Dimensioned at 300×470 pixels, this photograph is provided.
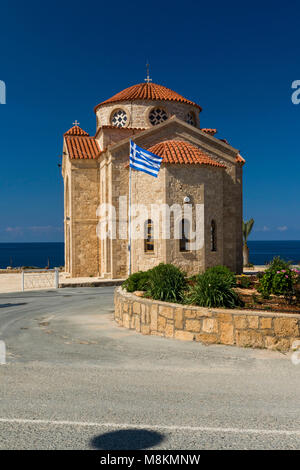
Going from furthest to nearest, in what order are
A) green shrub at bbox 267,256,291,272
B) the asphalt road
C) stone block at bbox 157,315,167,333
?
green shrub at bbox 267,256,291,272 → stone block at bbox 157,315,167,333 → the asphalt road

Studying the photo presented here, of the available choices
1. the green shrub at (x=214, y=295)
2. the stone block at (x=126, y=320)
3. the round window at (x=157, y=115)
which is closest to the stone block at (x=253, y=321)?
the green shrub at (x=214, y=295)

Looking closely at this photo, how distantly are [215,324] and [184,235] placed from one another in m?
13.3

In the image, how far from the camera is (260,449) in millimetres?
4410

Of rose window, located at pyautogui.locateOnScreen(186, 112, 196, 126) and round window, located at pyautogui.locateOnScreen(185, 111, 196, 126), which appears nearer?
rose window, located at pyautogui.locateOnScreen(186, 112, 196, 126)

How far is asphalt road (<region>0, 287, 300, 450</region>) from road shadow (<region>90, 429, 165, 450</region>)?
0.01 metres

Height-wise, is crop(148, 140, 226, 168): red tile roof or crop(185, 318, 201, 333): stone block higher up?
crop(148, 140, 226, 168): red tile roof

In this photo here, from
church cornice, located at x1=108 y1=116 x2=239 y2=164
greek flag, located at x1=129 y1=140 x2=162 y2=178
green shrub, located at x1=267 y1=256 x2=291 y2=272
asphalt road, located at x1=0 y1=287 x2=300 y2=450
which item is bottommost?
asphalt road, located at x1=0 y1=287 x2=300 y2=450

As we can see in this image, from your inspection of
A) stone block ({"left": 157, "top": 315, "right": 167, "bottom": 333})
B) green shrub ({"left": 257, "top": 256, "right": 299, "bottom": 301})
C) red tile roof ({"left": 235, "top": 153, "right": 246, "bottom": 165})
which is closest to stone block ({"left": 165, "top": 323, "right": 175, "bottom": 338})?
stone block ({"left": 157, "top": 315, "right": 167, "bottom": 333})

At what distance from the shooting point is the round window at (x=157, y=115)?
1097 inches

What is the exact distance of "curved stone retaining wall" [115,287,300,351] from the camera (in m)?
8.41

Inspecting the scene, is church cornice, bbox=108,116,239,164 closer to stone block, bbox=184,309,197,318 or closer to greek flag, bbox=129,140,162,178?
greek flag, bbox=129,140,162,178

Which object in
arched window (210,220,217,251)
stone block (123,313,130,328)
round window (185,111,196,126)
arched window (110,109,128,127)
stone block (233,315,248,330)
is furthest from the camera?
round window (185,111,196,126)
